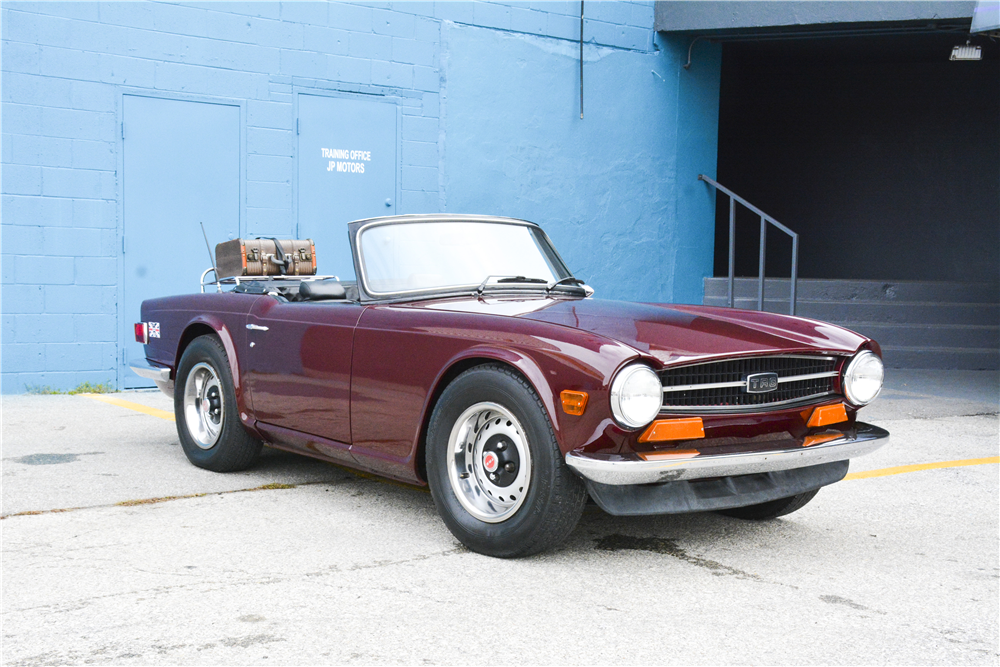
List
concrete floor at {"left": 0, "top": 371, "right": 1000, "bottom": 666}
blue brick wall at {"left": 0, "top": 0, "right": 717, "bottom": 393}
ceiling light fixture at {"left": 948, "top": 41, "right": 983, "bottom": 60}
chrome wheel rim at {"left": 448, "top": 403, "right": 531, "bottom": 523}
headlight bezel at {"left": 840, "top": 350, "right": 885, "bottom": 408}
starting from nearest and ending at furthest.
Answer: concrete floor at {"left": 0, "top": 371, "right": 1000, "bottom": 666}
chrome wheel rim at {"left": 448, "top": 403, "right": 531, "bottom": 523}
headlight bezel at {"left": 840, "top": 350, "right": 885, "bottom": 408}
blue brick wall at {"left": 0, "top": 0, "right": 717, "bottom": 393}
ceiling light fixture at {"left": 948, "top": 41, "right": 983, "bottom": 60}

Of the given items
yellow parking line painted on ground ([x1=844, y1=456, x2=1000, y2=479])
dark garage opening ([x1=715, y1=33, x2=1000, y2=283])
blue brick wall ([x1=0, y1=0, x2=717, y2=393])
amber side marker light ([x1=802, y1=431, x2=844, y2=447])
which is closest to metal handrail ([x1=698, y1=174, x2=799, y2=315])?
blue brick wall ([x1=0, y1=0, x2=717, y2=393])

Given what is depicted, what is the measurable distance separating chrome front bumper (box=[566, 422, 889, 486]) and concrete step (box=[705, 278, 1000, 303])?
27.4 feet

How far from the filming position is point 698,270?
12344 millimetres

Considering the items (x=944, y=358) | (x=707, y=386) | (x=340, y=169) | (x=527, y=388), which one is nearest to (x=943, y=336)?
(x=944, y=358)

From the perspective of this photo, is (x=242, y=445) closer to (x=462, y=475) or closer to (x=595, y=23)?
(x=462, y=475)

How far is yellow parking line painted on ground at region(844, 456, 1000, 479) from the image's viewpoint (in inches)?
227

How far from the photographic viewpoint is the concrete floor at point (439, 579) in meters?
2.96

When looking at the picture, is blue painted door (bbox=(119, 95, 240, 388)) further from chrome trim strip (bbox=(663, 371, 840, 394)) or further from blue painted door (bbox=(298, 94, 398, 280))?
chrome trim strip (bbox=(663, 371, 840, 394))

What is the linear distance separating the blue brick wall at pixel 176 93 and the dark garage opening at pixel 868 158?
6133 mm

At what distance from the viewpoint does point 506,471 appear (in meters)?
3.88

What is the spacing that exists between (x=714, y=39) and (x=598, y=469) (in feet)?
31.9

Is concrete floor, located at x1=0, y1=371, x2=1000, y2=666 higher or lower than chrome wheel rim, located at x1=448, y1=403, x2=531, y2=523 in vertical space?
lower

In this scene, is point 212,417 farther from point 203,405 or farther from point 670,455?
point 670,455

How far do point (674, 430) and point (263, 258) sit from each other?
3608 mm
